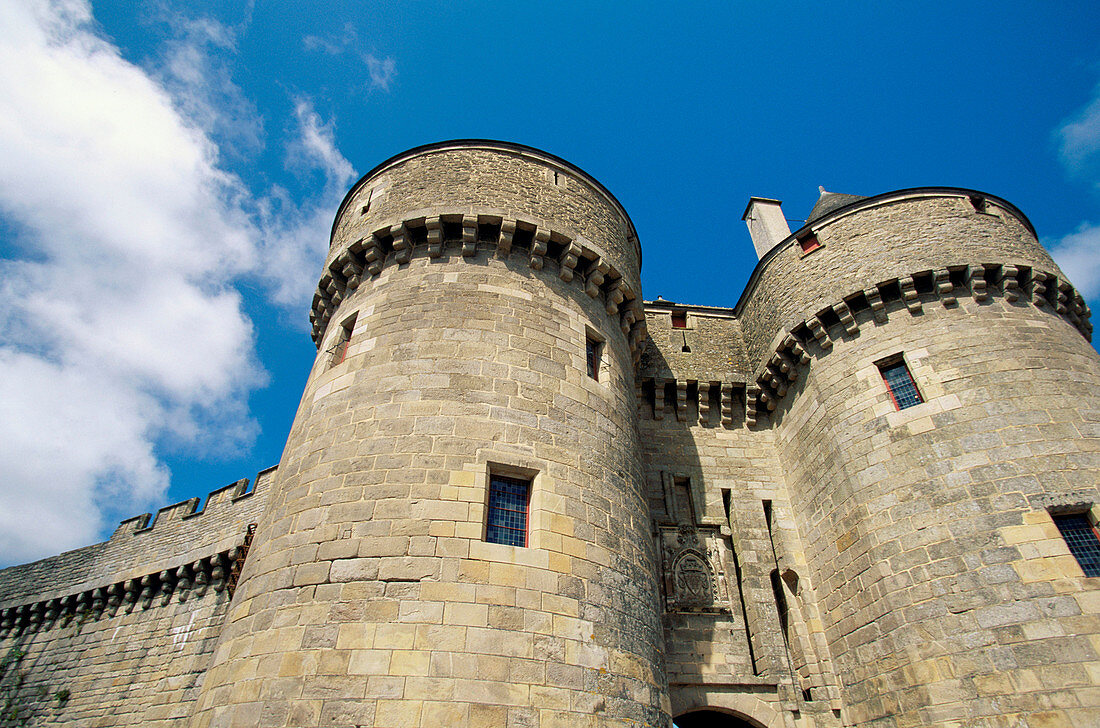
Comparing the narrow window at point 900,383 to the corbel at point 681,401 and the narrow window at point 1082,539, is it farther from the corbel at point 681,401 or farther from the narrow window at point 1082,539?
the corbel at point 681,401

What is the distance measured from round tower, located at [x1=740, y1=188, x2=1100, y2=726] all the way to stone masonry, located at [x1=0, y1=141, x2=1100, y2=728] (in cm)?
4

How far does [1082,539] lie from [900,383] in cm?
312

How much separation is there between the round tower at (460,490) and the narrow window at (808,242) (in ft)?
15.1

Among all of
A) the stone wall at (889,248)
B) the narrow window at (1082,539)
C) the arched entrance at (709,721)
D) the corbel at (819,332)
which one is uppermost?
the stone wall at (889,248)

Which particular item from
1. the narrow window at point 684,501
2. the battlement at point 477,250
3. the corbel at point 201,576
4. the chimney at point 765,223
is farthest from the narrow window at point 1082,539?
the corbel at point 201,576

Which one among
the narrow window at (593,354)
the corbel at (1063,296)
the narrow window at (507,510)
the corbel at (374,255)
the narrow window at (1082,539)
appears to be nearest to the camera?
the narrow window at (507,510)

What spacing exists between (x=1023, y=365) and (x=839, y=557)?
13.5 feet

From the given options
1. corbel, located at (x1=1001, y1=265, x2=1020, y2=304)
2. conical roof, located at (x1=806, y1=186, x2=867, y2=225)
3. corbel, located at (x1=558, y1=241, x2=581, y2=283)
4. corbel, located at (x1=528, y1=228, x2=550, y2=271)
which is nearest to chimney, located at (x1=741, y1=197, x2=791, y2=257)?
conical roof, located at (x1=806, y1=186, x2=867, y2=225)

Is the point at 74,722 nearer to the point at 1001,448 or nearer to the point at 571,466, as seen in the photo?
the point at 571,466

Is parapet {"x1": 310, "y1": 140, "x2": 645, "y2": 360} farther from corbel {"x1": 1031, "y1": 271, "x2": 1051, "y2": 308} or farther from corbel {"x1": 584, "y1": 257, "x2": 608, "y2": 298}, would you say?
corbel {"x1": 1031, "y1": 271, "x2": 1051, "y2": 308}

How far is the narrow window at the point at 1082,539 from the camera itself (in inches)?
279

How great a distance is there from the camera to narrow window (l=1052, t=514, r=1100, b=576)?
23.3 feet

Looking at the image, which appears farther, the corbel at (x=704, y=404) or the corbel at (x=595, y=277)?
the corbel at (x=704, y=404)

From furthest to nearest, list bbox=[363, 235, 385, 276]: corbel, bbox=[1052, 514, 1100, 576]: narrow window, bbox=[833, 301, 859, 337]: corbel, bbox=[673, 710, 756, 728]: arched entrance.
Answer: bbox=[833, 301, 859, 337]: corbel < bbox=[673, 710, 756, 728]: arched entrance < bbox=[363, 235, 385, 276]: corbel < bbox=[1052, 514, 1100, 576]: narrow window
